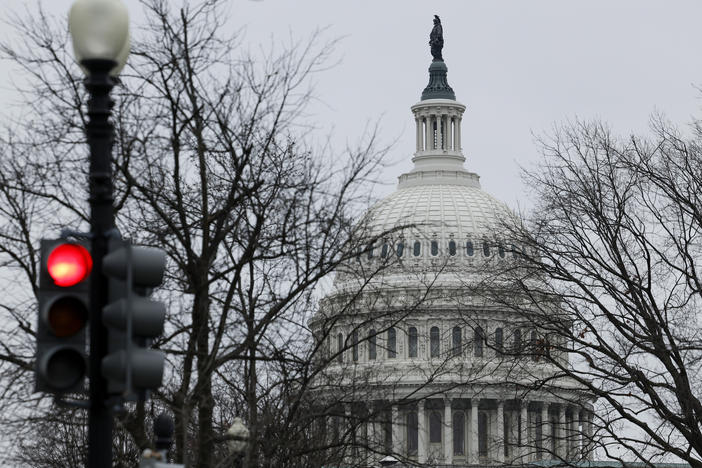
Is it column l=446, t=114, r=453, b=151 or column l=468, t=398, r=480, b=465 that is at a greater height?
column l=446, t=114, r=453, b=151

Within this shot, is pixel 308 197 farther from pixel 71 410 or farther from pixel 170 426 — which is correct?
pixel 170 426

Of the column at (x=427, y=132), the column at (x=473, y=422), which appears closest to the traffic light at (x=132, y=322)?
the column at (x=473, y=422)

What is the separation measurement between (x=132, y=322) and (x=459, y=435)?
140 metres

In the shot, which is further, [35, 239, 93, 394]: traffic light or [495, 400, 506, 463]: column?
[495, 400, 506, 463]: column

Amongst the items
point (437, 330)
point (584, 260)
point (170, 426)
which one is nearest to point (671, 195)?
point (584, 260)

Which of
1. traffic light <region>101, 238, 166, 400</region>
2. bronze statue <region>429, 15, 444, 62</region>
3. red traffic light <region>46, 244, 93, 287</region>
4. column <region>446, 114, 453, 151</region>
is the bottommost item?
traffic light <region>101, 238, 166, 400</region>

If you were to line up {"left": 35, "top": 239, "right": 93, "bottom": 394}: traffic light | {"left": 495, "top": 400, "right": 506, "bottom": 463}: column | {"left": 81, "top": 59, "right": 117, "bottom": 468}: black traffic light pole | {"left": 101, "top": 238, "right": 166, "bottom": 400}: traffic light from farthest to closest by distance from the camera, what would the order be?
{"left": 495, "top": 400, "right": 506, "bottom": 463}: column < {"left": 81, "top": 59, "right": 117, "bottom": 468}: black traffic light pole < {"left": 35, "top": 239, "right": 93, "bottom": 394}: traffic light < {"left": 101, "top": 238, "right": 166, "bottom": 400}: traffic light

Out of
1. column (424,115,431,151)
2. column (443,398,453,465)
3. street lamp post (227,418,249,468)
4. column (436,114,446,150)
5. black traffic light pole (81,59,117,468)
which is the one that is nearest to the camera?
black traffic light pole (81,59,117,468)

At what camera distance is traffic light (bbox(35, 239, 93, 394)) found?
11.6 metres

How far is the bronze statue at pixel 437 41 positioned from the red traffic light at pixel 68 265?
179 m

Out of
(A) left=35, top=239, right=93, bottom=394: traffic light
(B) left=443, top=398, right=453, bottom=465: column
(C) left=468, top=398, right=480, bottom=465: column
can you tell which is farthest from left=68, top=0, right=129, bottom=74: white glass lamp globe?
(C) left=468, top=398, right=480, bottom=465: column

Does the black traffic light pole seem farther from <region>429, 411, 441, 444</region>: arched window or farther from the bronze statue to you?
the bronze statue

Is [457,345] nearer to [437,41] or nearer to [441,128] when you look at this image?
[441,128]

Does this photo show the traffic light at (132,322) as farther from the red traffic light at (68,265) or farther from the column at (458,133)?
the column at (458,133)
